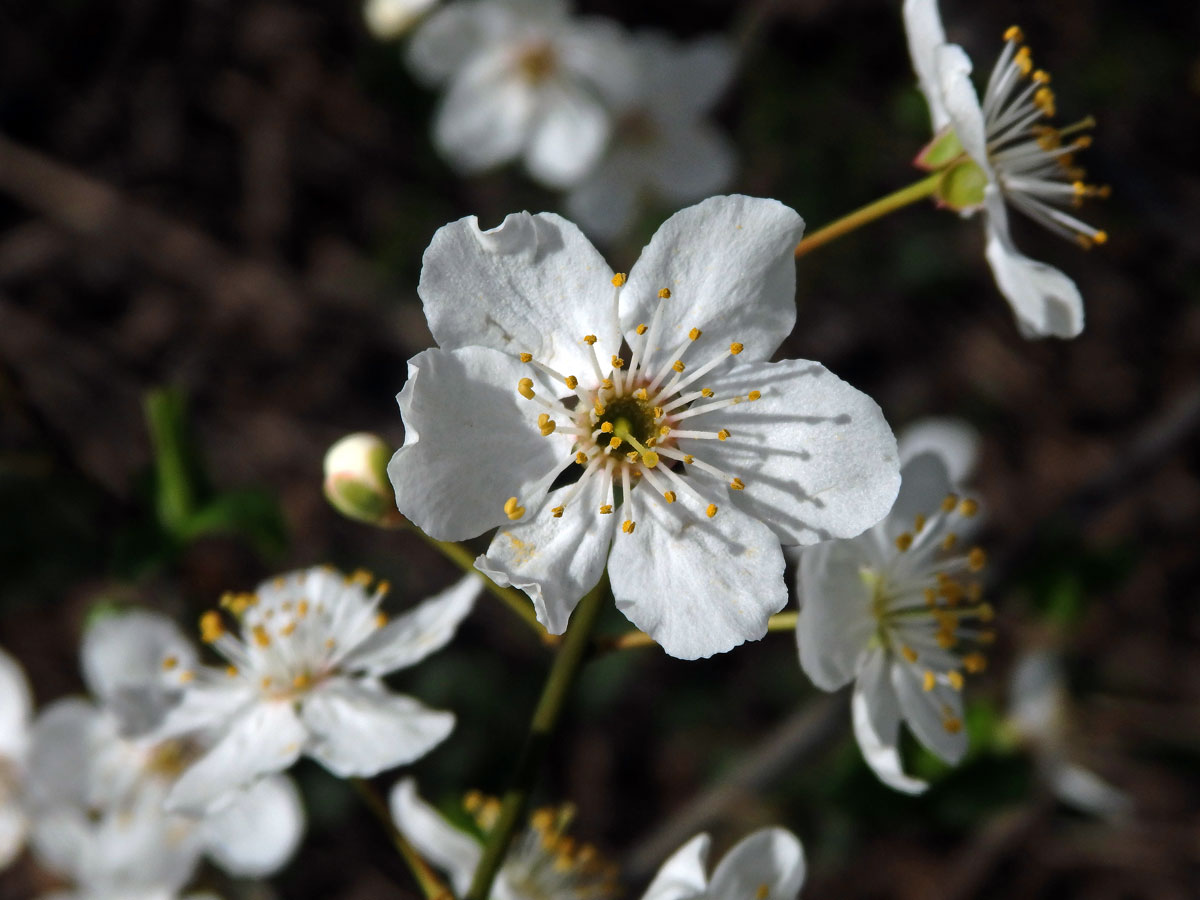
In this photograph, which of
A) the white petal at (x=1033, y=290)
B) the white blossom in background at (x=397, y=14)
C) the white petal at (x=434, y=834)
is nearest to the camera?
the white petal at (x=1033, y=290)

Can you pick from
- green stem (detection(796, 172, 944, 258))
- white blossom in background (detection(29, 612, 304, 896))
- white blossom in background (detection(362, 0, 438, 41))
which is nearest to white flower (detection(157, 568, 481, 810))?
white blossom in background (detection(29, 612, 304, 896))

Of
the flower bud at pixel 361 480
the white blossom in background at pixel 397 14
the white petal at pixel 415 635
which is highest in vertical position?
the white blossom in background at pixel 397 14

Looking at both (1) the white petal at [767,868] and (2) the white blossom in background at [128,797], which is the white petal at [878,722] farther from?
(2) the white blossom in background at [128,797]

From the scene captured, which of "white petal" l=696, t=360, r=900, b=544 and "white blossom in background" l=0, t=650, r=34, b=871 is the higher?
"white petal" l=696, t=360, r=900, b=544

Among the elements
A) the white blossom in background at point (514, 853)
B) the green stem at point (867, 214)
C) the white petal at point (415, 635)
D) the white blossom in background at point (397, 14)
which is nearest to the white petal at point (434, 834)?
the white blossom in background at point (514, 853)

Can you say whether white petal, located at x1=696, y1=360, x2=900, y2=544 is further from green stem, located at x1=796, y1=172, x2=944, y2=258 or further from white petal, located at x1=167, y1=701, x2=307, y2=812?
white petal, located at x1=167, y1=701, x2=307, y2=812

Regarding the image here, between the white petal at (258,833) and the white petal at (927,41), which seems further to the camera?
the white petal at (258,833)

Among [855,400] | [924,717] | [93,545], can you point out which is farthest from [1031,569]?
[93,545]

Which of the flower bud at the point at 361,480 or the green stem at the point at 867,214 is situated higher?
the flower bud at the point at 361,480
